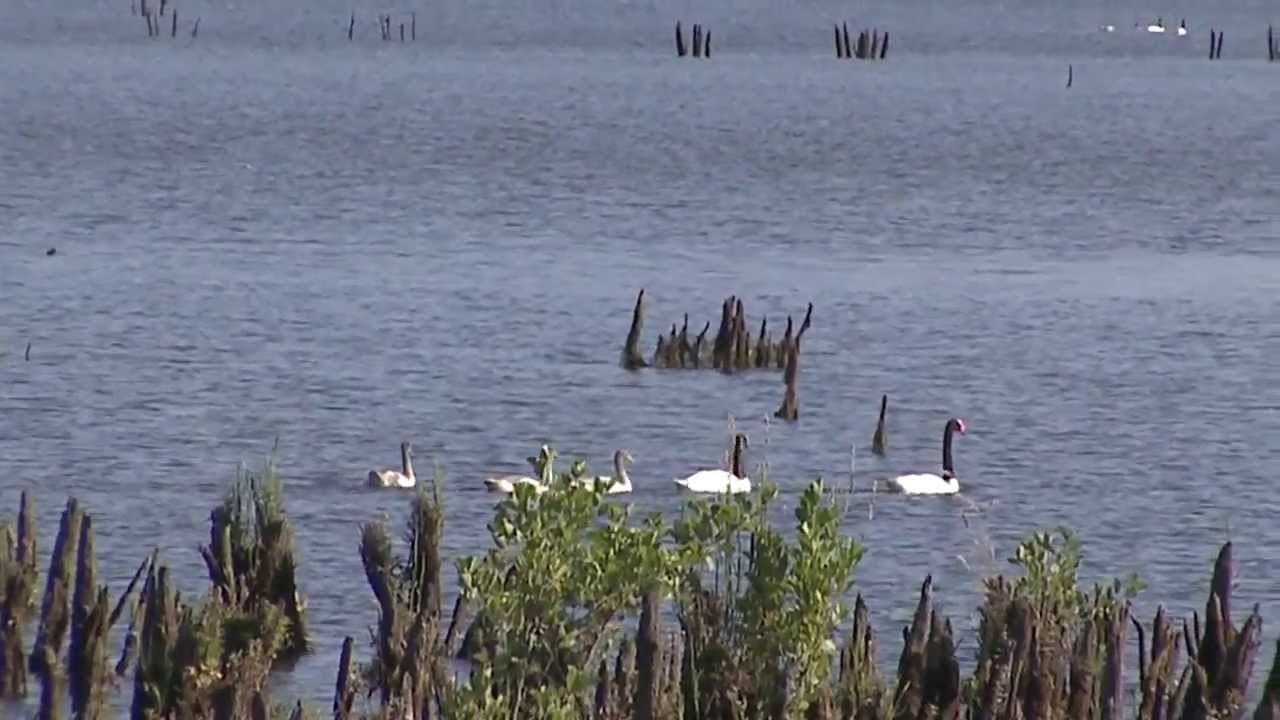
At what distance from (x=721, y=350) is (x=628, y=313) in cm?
721

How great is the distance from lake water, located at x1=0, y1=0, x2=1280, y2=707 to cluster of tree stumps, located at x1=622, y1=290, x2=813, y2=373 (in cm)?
50

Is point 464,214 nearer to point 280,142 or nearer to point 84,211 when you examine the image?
point 84,211

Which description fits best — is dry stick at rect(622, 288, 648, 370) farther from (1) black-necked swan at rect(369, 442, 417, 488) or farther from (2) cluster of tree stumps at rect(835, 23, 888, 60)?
(2) cluster of tree stumps at rect(835, 23, 888, 60)

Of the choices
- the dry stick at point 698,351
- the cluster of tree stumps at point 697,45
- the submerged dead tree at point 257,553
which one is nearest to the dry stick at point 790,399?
the dry stick at point 698,351

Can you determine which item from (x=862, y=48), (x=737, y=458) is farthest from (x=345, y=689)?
(x=862, y=48)

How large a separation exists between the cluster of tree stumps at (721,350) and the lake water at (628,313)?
50cm

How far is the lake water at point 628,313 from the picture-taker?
31516mm

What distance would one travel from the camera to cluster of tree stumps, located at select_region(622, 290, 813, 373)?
41719 mm

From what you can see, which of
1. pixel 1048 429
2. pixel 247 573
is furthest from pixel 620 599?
pixel 1048 429

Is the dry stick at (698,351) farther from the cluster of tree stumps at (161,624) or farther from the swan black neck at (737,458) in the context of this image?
the cluster of tree stumps at (161,624)

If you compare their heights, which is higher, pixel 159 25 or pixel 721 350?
pixel 721 350

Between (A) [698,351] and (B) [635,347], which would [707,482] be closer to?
(A) [698,351]

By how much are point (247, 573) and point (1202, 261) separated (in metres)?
41.1

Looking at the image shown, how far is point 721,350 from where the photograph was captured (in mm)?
41812
